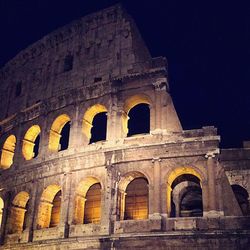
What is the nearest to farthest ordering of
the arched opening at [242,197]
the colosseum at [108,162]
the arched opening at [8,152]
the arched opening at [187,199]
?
the colosseum at [108,162], the arched opening at [242,197], the arched opening at [187,199], the arched opening at [8,152]

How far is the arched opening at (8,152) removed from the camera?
67.9 feet

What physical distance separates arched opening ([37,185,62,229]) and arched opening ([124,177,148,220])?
3346 millimetres

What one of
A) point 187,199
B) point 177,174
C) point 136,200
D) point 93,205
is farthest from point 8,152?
point 177,174

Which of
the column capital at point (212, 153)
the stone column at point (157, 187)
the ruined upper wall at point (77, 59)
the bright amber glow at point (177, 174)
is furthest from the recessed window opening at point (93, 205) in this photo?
the ruined upper wall at point (77, 59)

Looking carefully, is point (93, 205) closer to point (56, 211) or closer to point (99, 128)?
point (56, 211)

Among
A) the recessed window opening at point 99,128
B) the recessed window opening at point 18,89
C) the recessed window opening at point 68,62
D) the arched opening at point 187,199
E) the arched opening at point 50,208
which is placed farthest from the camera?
the recessed window opening at point 99,128

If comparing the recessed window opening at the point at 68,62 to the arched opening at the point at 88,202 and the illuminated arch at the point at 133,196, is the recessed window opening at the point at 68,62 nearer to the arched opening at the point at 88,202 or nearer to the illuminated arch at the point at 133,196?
the arched opening at the point at 88,202

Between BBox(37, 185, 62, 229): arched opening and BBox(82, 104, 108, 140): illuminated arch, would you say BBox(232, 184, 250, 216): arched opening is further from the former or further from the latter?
BBox(37, 185, 62, 229): arched opening

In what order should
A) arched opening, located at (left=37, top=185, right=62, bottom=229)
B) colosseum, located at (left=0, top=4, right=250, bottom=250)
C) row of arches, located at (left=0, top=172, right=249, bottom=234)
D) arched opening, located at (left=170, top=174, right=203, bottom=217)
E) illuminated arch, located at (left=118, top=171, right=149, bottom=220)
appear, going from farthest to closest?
1. arched opening, located at (left=170, top=174, right=203, bottom=217)
2. arched opening, located at (left=37, top=185, right=62, bottom=229)
3. row of arches, located at (left=0, top=172, right=249, bottom=234)
4. illuminated arch, located at (left=118, top=171, right=149, bottom=220)
5. colosseum, located at (left=0, top=4, right=250, bottom=250)

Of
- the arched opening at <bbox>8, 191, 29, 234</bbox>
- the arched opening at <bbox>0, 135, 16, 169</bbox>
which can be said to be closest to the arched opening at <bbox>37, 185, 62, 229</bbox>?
the arched opening at <bbox>8, 191, 29, 234</bbox>

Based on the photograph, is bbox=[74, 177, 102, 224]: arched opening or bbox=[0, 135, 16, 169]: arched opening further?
bbox=[0, 135, 16, 169]: arched opening

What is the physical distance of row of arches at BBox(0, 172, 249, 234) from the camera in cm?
1559

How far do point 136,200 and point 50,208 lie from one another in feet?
13.6

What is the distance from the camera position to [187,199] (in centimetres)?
1864
